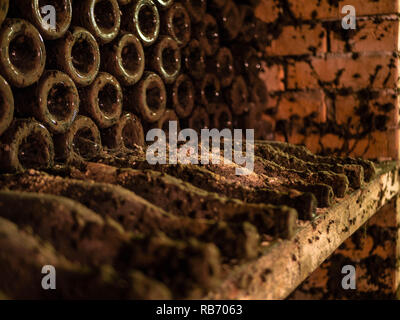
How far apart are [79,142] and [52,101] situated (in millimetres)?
153

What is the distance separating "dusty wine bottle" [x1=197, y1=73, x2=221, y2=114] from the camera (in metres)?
2.13

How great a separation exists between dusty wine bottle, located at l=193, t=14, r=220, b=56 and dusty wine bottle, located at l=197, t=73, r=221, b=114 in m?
0.12

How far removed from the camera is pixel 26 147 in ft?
4.06

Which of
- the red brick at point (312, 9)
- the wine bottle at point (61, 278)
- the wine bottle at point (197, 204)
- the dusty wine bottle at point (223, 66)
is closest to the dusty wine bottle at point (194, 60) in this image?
the dusty wine bottle at point (223, 66)

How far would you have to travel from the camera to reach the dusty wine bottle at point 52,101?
49.2 inches

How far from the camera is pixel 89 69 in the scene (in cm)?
143

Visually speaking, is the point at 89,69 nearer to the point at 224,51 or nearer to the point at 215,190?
the point at 215,190

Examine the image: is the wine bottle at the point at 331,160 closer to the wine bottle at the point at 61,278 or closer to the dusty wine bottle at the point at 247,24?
the dusty wine bottle at the point at 247,24

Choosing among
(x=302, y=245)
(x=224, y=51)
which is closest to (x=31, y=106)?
(x=302, y=245)

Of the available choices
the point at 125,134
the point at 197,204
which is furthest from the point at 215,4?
the point at 197,204

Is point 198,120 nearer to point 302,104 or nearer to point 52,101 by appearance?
point 302,104

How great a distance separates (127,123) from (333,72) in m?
1.29

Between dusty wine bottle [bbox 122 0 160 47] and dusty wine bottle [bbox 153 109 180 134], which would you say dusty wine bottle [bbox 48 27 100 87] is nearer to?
dusty wine bottle [bbox 122 0 160 47]

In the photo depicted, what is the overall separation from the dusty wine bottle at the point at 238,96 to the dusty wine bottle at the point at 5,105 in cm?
135
